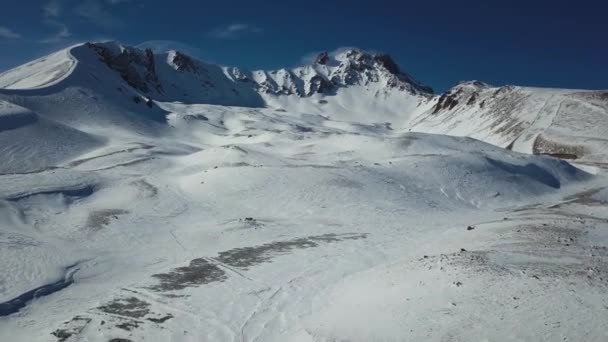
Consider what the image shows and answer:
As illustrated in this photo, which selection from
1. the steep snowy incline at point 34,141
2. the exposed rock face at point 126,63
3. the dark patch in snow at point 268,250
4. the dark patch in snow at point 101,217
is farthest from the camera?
the exposed rock face at point 126,63

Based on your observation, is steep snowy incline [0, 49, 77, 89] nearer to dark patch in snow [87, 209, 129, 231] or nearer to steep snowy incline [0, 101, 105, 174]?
steep snowy incline [0, 101, 105, 174]

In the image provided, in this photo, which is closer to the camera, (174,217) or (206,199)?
(174,217)


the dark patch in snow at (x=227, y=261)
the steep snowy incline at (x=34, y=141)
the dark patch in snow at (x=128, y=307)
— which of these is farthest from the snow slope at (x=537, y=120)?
the dark patch in snow at (x=128, y=307)

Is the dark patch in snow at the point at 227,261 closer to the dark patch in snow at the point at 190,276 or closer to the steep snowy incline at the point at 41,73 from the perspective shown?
the dark patch in snow at the point at 190,276

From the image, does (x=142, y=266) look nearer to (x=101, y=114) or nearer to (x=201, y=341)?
(x=201, y=341)

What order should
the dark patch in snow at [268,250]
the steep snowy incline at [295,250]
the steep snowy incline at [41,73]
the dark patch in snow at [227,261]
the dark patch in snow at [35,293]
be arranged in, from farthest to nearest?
the steep snowy incline at [41,73] < the dark patch in snow at [268,250] < the dark patch in snow at [227,261] < the dark patch in snow at [35,293] < the steep snowy incline at [295,250]

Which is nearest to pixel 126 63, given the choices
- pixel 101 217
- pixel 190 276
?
pixel 101 217

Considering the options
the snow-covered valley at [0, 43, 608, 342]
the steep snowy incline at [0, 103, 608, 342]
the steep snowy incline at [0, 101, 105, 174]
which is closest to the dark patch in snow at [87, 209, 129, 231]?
the steep snowy incline at [0, 103, 608, 342]

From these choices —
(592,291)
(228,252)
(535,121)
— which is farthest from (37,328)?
(535,121)
